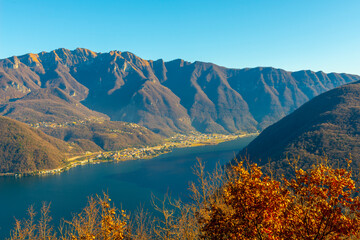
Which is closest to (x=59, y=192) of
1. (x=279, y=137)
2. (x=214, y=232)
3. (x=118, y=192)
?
(x=118, y=192)

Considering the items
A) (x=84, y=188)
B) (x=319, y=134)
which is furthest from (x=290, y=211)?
(x=84, y=188)

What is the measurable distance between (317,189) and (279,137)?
15299 cm

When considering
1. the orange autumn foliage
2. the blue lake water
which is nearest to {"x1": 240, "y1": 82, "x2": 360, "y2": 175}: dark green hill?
the blue lake water

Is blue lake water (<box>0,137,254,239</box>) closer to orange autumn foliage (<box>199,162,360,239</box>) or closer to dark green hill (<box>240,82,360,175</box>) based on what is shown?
dark green hill (<box>240,82,360,175</box>)

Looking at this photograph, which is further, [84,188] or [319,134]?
[84,188]

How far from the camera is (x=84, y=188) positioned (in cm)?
14138

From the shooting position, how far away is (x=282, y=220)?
10.2 metres

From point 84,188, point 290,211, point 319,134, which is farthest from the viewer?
point 84,188

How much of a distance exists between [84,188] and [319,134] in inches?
5244

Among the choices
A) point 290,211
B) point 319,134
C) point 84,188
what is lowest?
point 84,188

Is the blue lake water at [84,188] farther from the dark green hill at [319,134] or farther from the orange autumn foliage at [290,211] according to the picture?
the orange autumn foliage at [290,211]

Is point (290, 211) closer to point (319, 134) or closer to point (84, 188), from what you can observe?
point (319, 134)

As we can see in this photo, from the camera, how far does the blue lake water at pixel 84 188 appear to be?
4368 inches

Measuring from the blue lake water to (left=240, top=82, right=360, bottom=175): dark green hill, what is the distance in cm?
4977
